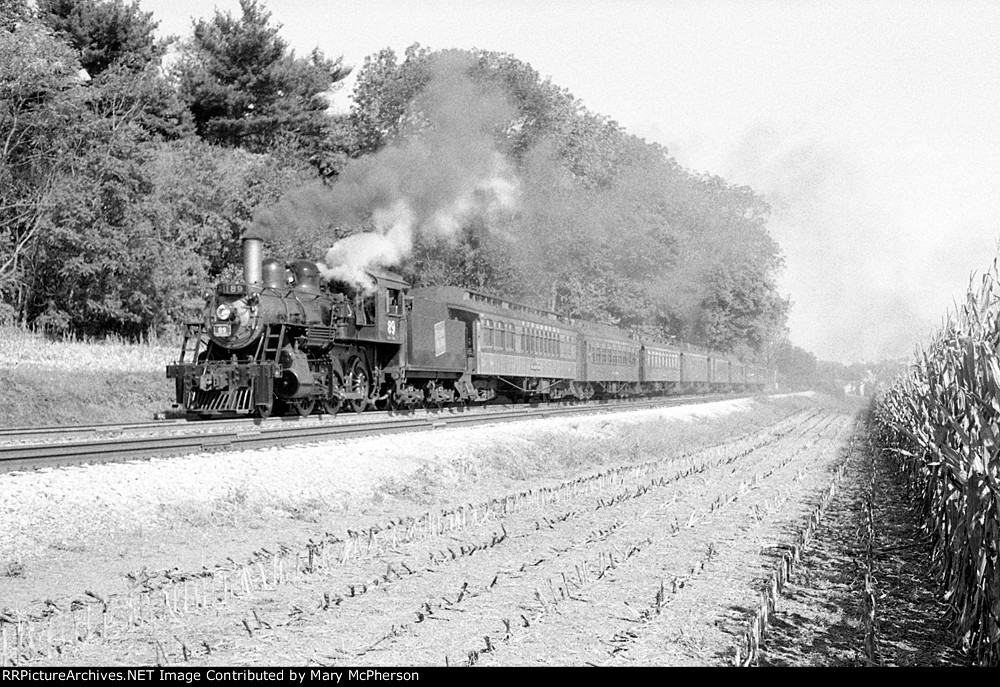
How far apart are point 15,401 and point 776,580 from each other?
799 inches

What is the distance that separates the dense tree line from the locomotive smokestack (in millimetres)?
4542

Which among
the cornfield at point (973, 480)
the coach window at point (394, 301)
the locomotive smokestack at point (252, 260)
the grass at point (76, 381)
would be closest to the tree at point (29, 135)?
the grass at point (76, 381)

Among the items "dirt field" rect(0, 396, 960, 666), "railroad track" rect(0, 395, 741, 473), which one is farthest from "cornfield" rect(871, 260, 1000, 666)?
"railroad track" rect(0, 395, 741, 473)

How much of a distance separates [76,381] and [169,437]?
12269 millimetres

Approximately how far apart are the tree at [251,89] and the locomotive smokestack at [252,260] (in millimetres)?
23223

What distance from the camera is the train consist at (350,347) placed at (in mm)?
18141

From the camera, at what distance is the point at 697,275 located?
195 feet

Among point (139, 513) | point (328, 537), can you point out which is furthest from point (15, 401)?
point (328, 537)

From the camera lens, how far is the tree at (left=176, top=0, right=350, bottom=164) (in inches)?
1702

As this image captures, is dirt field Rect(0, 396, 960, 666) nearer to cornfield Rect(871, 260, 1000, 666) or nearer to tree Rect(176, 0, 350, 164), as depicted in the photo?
cornfield Rect(871, 260, 1000, 666)

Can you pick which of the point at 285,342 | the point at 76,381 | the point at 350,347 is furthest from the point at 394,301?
the point at 76,381

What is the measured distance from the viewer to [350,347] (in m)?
20.8

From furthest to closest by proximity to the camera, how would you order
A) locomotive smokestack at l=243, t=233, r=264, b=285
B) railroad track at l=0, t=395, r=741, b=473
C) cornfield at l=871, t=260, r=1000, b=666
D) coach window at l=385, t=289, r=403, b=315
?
coach window at l=385, t=289, r=403, b=315, locomotive smokestack at l=243, t=233, r=264, b=285, railroad track at l=0, t=395, r=741, b=473, cornfield at l=871, t=260, r=1000, b=666

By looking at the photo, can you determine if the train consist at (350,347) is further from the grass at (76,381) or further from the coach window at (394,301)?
the grass at (76,381)
